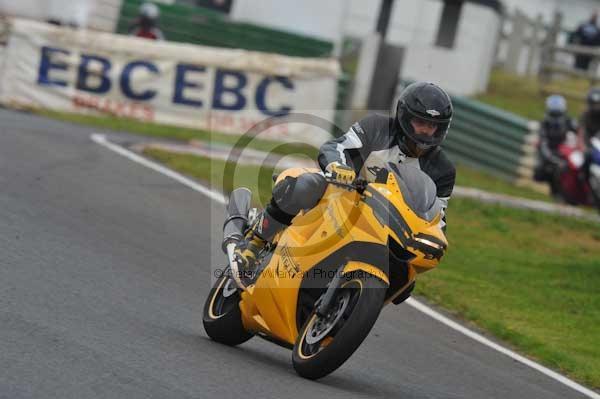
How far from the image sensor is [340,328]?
638 cm

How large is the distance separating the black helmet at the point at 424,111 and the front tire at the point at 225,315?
1383 millimetres

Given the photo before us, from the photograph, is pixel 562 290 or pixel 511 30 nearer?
pixel 562 290

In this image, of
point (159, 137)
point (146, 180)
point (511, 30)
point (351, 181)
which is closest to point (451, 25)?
point (511, 30)

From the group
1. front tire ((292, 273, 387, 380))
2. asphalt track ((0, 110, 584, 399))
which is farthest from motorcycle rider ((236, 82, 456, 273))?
asphalt track ((0, 110, 584, 399))

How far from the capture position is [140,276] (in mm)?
8930

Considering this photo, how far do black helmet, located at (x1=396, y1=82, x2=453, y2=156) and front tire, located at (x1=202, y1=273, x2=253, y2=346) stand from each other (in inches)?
54.4

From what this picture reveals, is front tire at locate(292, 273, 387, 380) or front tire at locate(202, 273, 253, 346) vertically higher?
front tire at locate(292, 273, 387, 380)

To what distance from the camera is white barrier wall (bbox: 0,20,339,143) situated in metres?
20.4

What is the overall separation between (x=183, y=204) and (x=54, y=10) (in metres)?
19.5

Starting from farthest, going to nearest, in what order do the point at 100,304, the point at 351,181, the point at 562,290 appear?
the point at 562,290
the point at 100,304
the point at 351,181

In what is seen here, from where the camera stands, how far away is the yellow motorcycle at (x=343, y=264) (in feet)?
20.9

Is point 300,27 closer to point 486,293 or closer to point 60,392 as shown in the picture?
point 486,293

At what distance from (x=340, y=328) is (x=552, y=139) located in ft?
→ 45.4

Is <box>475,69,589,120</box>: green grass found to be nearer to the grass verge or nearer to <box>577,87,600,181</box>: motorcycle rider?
the grass verge
